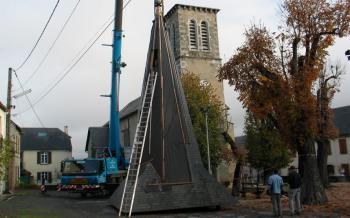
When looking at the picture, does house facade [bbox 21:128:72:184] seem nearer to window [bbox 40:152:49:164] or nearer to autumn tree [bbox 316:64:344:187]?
window [bbox 40:152:49:164]

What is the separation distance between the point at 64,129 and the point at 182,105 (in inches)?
2368

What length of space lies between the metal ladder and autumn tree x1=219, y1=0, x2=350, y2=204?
4064 mm

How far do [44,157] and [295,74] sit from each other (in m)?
52.5

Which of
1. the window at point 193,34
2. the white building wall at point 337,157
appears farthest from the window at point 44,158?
the white building wall at point 337,157

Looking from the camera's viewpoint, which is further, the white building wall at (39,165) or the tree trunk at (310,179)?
the white building wall at (39,165)

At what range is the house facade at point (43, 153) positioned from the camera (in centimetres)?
6344

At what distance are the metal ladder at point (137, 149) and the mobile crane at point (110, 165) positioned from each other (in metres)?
8.13

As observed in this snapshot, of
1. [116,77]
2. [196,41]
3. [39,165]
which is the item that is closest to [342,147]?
[196,41]

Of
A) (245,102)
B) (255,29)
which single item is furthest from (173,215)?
(255,29)

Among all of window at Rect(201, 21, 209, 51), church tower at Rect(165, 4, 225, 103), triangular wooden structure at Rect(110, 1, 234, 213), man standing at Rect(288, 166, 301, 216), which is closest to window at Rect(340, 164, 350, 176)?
church tower at Rect(165, 4, 225, 103)

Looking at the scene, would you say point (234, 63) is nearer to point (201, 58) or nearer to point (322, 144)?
point (322, 144)

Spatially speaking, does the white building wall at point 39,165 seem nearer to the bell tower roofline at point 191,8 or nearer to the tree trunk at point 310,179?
the bell tower roofline at point 191,8

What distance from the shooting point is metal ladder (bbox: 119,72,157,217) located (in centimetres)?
1593

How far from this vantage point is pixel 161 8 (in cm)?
1975
